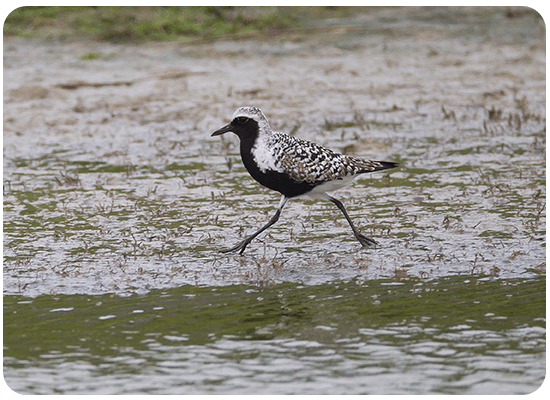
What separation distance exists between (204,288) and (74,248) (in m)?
1.82

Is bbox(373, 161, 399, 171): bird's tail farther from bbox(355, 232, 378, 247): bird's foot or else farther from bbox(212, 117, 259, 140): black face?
bbox(212, 117, 259, 140): black face

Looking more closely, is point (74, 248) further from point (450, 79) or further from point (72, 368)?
point (450, 79)

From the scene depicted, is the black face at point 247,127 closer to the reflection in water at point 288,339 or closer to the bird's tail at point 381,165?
the bird's tail at point 381,165

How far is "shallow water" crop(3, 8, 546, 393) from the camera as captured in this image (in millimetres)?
5777

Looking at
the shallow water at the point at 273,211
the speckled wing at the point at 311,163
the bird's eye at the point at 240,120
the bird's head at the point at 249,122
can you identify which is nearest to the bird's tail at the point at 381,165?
the speckled wing at the point at 311,163

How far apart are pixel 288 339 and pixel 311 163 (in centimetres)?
239


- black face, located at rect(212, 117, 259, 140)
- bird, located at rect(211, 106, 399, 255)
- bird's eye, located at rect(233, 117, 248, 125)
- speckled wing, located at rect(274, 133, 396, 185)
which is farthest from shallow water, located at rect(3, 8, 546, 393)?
bird's eye, located at rect(233, 117, 248, 125)

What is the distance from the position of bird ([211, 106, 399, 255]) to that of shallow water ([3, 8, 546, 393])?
24.3 inches

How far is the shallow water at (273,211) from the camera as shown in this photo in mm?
5777

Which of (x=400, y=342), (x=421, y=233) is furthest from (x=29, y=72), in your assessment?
(x=400, y=342)

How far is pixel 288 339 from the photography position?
6.09 m

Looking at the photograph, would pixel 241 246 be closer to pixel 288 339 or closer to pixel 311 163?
pixel 311 163

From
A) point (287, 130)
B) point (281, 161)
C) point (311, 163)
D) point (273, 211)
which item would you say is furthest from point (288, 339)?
point (287, 130)

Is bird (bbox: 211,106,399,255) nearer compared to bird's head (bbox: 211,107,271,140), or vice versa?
bird (bbox: 211,106,399,255)
